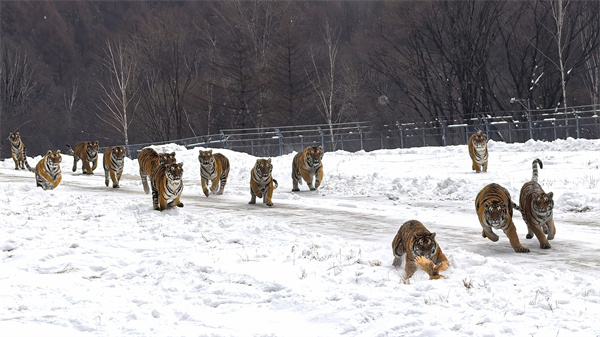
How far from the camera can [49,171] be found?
16922 mm

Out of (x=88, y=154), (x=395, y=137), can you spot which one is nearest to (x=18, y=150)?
(x=88, y=154)

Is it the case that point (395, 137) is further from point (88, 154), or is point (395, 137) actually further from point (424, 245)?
point (424, 245)

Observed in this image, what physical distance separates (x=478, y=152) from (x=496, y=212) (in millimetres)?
11412

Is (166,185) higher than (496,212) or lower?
higher

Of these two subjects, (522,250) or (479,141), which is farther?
(479,141)

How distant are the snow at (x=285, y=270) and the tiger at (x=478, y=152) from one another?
3.84 metres

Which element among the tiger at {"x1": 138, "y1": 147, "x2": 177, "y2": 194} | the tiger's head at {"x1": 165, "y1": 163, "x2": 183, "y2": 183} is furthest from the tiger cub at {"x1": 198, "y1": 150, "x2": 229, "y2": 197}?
the tiger's head at {"x1": 165, "y1": 163, "x2": 183, "y2": 183}

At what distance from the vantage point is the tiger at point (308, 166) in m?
16.3

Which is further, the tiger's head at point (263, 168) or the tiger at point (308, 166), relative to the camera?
the tiger at point (308, 166)

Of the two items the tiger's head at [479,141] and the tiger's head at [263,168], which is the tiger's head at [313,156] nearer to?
the tiger's head at [263,168]

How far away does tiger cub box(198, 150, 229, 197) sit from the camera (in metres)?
15.2

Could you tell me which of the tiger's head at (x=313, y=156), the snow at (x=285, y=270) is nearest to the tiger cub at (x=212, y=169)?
the snow at (x=285, y=270)

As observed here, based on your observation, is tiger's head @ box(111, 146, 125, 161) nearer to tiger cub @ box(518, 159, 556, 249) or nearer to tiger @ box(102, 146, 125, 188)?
tiger @ box(102, 146, 125, 188)

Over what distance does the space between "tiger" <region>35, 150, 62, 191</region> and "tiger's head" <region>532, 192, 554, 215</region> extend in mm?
12282
